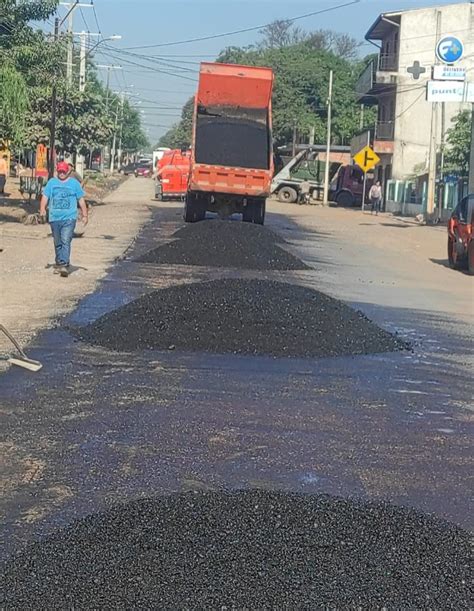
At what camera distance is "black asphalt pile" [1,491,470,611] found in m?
3.94

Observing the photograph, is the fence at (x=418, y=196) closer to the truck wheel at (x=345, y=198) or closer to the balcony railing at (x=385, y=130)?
the truck wheel at (x=345, y=198)

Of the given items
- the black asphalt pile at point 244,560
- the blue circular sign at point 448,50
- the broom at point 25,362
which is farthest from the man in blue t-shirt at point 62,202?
the blue circular sign at point 448,50

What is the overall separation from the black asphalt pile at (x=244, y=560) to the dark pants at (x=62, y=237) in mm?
11074

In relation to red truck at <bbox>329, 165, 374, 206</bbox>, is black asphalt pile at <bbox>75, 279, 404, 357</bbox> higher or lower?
lower

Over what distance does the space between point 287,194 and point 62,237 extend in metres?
40.4

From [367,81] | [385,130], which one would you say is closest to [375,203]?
[385,130]

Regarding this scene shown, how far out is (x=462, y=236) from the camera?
2177 centimetres

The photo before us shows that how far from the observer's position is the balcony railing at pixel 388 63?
60119 mm

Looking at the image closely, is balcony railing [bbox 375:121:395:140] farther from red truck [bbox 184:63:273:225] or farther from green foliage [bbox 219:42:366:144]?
red truck [bbox 184:63:273:225]

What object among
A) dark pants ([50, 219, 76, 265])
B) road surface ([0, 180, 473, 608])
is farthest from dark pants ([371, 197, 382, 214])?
road surface ([0, 180, 473, 608])

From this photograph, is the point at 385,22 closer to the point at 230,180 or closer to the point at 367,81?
the point at 367,81

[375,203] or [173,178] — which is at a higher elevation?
[173,178]

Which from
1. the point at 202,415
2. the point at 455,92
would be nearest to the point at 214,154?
the point at 455,92

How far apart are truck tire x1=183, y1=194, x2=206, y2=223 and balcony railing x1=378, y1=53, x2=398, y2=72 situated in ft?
106
